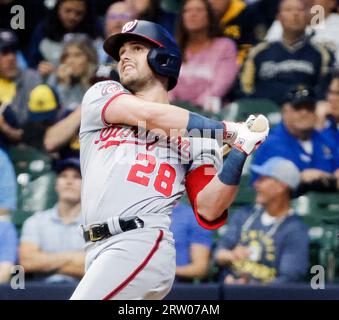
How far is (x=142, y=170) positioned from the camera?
14.5 ft

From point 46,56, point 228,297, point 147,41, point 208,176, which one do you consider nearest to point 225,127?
point 208,176

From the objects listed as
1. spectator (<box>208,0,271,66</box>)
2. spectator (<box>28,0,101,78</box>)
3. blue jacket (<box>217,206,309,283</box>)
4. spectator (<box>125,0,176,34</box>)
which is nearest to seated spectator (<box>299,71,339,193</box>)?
blue jacket (<box>217,206,309,283</box>)

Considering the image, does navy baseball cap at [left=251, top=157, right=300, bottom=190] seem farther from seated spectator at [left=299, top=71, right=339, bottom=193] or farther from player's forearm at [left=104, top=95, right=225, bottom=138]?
player's forearm at [left=104, top=95, right=225, bottom=138]

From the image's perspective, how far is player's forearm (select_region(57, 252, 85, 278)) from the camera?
6.45 meters

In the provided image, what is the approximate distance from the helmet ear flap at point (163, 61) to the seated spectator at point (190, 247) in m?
2.07

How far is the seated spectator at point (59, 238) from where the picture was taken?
255 inches

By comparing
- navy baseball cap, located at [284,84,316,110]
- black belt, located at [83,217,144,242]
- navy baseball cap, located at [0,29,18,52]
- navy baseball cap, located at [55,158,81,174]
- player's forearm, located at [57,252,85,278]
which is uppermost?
navy baseball cap, located at [0,29,18,52]

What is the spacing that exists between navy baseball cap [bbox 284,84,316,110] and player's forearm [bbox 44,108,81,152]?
1.50 meters

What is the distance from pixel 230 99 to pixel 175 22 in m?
0.75

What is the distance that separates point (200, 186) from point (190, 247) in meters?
2.01

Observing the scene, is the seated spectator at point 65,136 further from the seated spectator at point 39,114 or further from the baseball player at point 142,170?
the baseball player at point 142,170

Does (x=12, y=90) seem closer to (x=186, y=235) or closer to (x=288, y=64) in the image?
(x=186, y=235)

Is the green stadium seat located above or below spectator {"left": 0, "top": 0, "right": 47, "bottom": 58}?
below

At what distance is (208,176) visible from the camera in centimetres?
453
